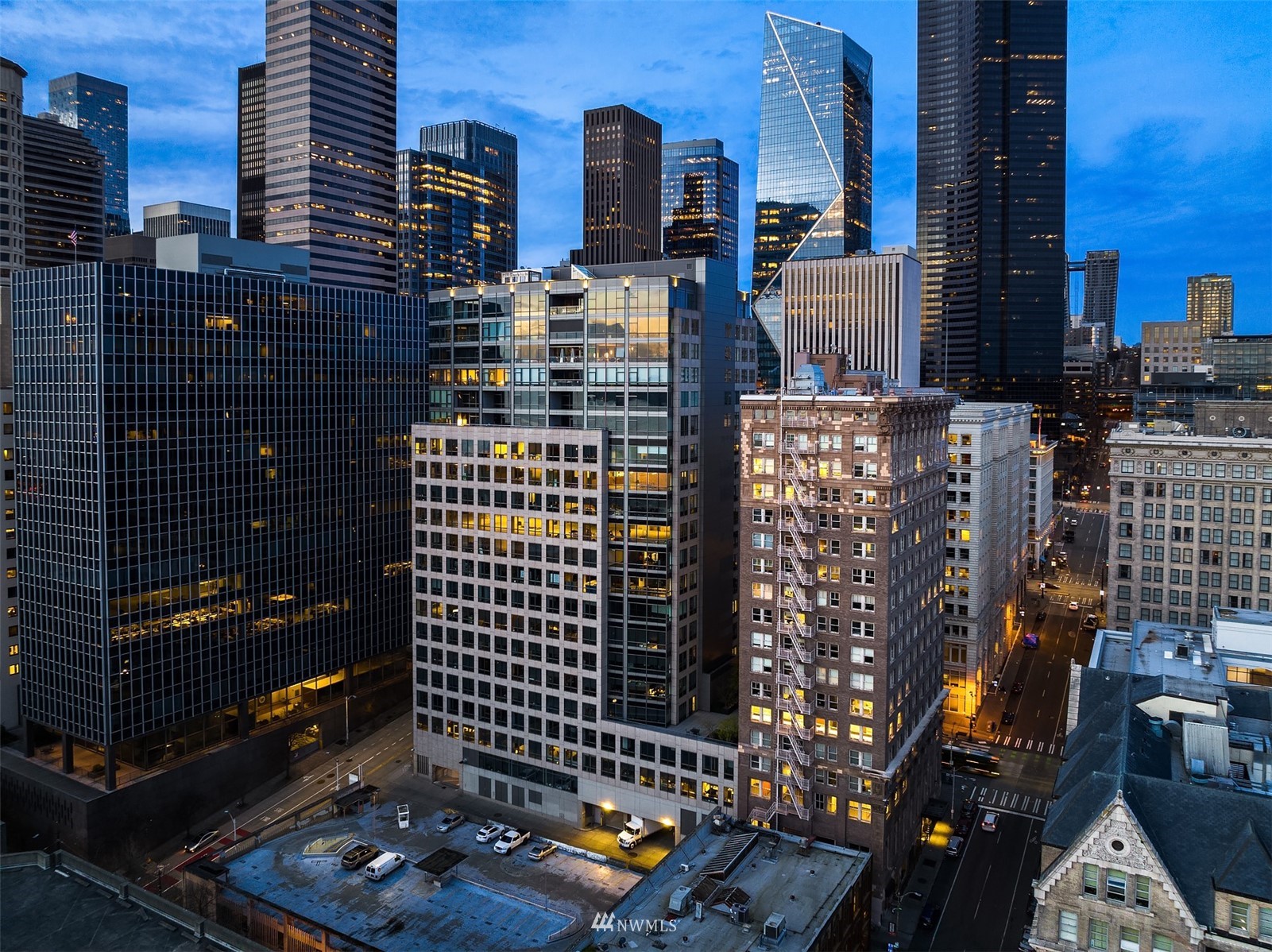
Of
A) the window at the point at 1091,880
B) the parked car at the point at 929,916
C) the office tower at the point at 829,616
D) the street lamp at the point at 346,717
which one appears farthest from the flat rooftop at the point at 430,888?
the street lamp at the point at 346,717

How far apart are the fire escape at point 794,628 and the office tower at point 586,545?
824 centimetres

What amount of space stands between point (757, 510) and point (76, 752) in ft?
304

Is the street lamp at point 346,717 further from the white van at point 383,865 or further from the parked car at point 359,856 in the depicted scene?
the white van at point 383,865

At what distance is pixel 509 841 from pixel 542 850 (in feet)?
11.4

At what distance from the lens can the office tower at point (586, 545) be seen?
108812 millimetres

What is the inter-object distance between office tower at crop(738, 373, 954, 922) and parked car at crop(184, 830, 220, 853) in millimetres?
63768

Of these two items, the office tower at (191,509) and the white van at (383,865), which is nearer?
the white van at (383,865)

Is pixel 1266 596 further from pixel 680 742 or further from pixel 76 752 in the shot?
pixel 76 752

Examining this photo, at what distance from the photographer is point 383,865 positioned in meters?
82.9

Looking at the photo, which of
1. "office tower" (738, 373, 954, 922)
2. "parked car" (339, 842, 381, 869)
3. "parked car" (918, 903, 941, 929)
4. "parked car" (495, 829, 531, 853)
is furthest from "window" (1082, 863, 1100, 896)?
"parked car" (339, 842, 381, 869)

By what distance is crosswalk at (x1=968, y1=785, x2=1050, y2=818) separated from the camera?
112806mm

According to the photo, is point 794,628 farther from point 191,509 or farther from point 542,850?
point 191,509

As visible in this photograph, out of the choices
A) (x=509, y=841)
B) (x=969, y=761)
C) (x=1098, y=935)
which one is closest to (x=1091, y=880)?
(x=1098, y=935)

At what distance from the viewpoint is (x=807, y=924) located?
243 ft
